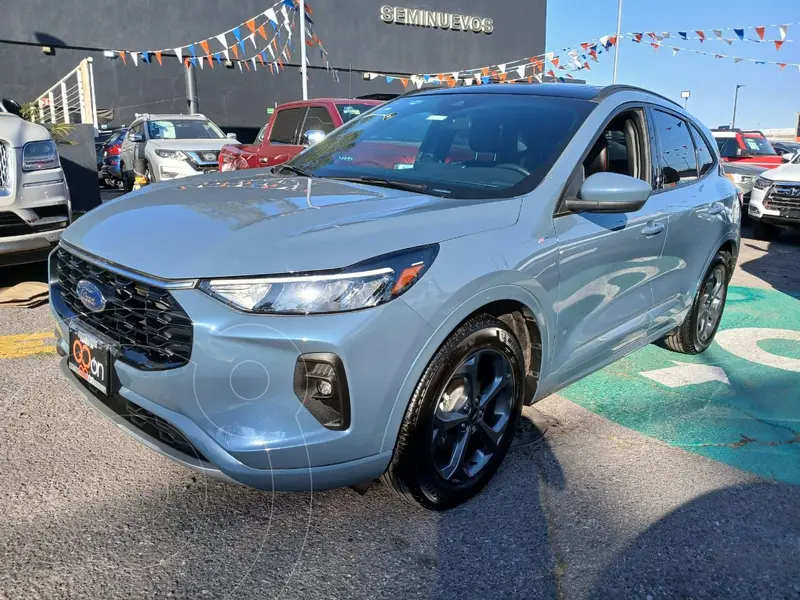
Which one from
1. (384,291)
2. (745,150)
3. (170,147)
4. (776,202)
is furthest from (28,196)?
(745,150)

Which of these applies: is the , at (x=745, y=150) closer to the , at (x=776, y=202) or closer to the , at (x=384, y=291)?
the , at (x=776, y=202)

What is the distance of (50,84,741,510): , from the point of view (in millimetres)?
2086

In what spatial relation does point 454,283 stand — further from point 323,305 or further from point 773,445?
point 773,445

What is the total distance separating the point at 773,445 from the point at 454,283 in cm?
215

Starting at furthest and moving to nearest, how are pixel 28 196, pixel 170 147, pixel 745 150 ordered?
pixel 745 150, pixel 170 147, pixel 28 196

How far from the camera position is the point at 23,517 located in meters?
2.51

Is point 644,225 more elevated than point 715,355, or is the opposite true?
point 644,225

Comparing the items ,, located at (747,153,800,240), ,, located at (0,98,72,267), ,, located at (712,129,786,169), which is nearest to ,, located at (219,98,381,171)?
,, located at (0,98,72,267)

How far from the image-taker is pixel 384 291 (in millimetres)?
2160

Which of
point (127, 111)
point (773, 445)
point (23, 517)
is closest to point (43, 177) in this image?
point (23, 517)

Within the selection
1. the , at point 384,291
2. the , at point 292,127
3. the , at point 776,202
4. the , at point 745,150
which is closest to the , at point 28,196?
the , at point 384,291

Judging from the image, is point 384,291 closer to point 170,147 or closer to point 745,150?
point 170,147

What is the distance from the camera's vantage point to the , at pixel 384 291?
209cm

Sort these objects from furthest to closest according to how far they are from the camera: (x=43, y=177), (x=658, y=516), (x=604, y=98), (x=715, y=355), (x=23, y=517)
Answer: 1. (x=43, y=177)
2. (x=715, y=355)
3. (x=604, y=98)
4. (x=658, y=516)
5. (x=23, y=517)
